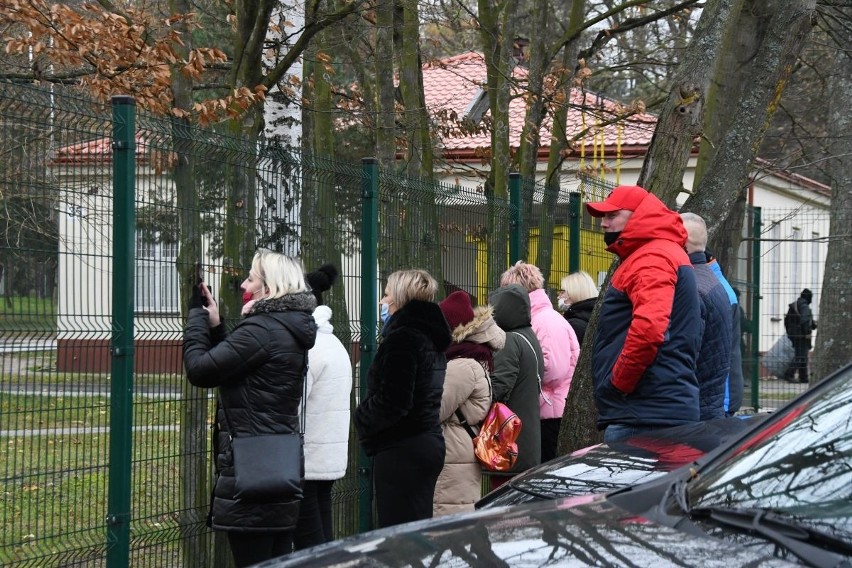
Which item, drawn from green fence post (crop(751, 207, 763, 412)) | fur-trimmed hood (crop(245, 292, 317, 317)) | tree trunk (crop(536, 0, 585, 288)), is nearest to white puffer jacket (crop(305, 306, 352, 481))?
fur-trimmed hood (crop(245, 292, 317, 317))

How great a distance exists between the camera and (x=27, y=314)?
16.3 feet

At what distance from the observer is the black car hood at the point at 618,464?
473cm

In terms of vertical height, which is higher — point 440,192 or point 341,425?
point 440,192

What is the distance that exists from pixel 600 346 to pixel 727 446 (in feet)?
7.30

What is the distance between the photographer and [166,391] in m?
5.84

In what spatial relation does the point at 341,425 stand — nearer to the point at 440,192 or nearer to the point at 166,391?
the point at 166,391

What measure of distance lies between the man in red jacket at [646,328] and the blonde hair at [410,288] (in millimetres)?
1033

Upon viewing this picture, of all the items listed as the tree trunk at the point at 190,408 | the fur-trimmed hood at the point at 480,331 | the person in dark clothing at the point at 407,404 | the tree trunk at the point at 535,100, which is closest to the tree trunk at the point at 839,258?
the tree trunk at the point at 535,100

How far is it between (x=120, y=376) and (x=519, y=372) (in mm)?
3093

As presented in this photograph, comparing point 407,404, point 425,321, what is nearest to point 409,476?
point 407,404

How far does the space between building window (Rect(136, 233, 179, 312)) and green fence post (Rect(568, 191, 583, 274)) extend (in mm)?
5989

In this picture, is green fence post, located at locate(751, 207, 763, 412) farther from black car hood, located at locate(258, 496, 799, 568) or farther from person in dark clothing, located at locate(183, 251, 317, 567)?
black car hood, located at locate(258, 496, 799, 568)

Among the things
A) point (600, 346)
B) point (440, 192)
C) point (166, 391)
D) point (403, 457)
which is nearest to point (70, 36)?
point (440, 192)

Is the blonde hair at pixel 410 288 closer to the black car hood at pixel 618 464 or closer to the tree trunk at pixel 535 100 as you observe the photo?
the black car hood at pixel 618 464
